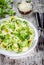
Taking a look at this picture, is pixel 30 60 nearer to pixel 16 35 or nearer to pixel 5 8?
pixel 16 35

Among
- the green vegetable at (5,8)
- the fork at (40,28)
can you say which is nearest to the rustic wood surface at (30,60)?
the fork at (40,28)

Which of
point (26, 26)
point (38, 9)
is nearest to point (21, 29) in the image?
point (26, 26)

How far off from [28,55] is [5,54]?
0.08m

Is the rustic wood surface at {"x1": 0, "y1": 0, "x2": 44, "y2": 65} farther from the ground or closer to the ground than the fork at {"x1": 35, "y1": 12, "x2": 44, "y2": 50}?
closer to the ground

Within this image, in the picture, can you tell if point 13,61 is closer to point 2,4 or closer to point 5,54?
point 5,54

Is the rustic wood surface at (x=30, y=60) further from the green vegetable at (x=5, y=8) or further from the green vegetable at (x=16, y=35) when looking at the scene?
the green vegetable at (x=5, y=8)

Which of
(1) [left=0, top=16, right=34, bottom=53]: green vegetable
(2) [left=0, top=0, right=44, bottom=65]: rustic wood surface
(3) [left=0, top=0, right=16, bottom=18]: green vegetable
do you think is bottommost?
(2) [left=0, top=0, right=44, bottom=65]: rustic wood surface

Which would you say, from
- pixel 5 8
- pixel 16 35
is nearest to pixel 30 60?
pixel 16 35

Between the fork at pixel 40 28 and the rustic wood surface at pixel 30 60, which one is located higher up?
the fork at pixel 40 28

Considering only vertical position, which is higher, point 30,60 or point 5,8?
point 5,8

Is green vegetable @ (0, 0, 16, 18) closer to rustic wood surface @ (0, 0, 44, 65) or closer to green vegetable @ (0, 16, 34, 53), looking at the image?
green vegetable @ (0, 16, 34, 53)

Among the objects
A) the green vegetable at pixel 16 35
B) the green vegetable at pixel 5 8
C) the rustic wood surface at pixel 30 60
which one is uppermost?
the green vegetable at pixel 5 8

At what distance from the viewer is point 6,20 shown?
826 millimetres

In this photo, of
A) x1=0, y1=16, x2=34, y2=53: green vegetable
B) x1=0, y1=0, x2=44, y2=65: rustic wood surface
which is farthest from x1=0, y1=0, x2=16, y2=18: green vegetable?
x1=0, y1=0, x2=44, y2=65: rustic wood surface
